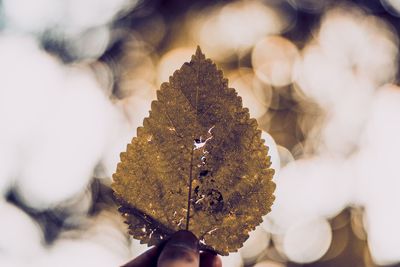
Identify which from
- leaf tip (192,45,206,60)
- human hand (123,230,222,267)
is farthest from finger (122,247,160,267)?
leaf tip (192,45,206,60)

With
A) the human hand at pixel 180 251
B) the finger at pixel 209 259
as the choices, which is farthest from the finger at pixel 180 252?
the finger at pixel 209 259

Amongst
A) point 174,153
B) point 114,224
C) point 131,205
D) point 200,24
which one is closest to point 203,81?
point 174,153

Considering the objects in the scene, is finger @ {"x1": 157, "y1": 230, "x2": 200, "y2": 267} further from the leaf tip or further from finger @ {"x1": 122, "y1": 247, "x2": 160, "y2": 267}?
the leaf tip

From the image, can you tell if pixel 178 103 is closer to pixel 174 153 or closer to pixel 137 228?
pixel 174 153

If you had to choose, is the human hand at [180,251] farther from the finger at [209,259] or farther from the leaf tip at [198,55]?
the leaf tip at [198,55]

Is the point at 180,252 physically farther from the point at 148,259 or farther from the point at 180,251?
the point at 148,259
